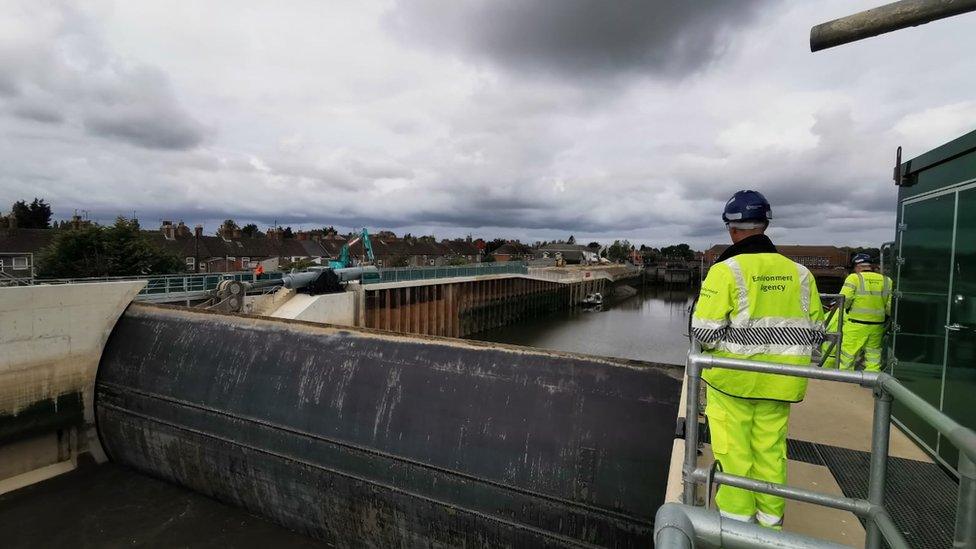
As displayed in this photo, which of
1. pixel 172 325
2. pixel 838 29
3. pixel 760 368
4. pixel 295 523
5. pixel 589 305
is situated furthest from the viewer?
pixel 589 305

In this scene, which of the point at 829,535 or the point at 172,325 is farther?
the point at 172,325

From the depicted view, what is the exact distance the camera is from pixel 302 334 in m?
8.76

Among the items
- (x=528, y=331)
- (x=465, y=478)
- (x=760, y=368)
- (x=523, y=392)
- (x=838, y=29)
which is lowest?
(x=528, y=331)

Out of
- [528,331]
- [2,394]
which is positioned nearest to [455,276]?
[528,331]

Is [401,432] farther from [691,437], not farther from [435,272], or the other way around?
[435,272]

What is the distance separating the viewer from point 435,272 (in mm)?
25312

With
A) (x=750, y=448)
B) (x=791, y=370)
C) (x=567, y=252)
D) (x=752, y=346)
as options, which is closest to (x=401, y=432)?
(x=750, y=448)

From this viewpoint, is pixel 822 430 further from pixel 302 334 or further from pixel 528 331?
pixel 528 331

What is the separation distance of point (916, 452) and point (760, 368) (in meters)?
3.79

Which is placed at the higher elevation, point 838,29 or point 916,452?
point 838,29

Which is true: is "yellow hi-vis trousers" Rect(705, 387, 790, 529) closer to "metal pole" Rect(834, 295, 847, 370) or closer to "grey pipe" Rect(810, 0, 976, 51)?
"grey pipe" Rect(810, 0, 976, 51)

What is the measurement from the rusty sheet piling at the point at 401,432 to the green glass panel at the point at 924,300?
226 centimetres

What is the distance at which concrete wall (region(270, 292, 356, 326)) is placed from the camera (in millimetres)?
16641

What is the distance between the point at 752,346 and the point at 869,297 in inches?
168
